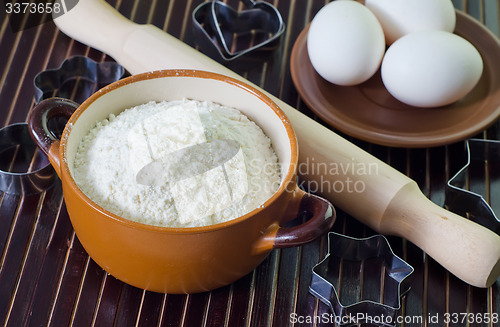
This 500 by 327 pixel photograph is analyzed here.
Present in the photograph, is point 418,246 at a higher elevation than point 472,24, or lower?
lower

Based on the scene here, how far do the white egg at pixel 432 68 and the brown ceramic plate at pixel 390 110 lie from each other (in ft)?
0.08

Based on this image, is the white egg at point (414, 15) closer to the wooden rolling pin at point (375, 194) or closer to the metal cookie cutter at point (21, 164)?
the wooden rolling pin at point (375, 194)

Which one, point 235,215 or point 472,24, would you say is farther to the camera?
point 472,24

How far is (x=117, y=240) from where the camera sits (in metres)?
0.57

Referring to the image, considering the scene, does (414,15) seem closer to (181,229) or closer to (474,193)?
(474,193)

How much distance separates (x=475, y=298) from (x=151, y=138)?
1.30 ft

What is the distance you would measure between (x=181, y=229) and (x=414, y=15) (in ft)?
1.54

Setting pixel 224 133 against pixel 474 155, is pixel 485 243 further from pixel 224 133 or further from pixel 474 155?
pixel 224 133

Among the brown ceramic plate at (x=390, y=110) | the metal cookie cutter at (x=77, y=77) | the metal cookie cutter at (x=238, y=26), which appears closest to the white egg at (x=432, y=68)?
the brown ceramic plate at (x=390, y=110)

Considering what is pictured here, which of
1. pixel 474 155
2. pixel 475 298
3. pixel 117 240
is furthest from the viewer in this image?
pixel 474 155

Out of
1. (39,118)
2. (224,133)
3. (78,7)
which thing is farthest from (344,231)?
(78,7)

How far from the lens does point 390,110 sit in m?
0.81

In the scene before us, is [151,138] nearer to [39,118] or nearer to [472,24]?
[39,118]

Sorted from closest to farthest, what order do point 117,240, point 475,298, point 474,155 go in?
point 117,240, point 475,298, point 474,155
